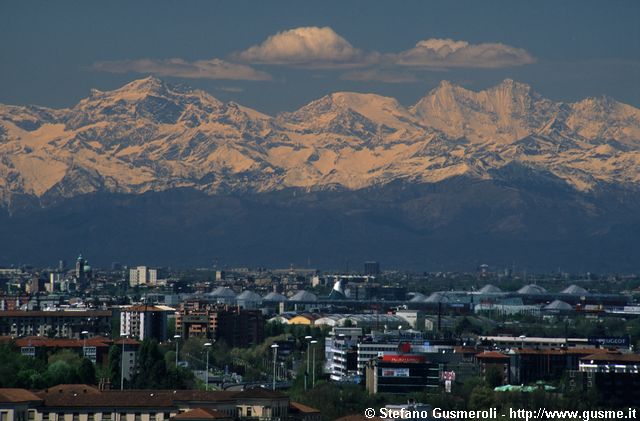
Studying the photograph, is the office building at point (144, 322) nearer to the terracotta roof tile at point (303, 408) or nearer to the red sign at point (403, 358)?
the red sign at point (403, 358)

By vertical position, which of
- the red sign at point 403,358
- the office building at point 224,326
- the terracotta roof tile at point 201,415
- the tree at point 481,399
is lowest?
the tree at point 481,399

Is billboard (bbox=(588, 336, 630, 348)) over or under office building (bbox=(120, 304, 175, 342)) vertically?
under

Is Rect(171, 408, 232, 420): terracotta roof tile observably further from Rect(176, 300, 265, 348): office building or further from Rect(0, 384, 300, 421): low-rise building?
Rect(176, 300, 265, 348): office building

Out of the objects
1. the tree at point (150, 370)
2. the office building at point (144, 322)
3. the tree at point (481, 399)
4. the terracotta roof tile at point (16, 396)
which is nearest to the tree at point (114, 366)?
the tree at point (150, 370)

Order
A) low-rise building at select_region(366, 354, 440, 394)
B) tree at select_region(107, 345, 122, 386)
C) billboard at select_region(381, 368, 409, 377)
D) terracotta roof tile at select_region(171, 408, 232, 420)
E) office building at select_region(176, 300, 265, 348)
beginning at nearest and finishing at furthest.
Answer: terracotta roof tile at select_region(171, 408, 232, 420), tree at select_region(107, 345, 122, 386), low-rise building at select_region(366, 354, 440, 394), billboard at select_region(381, 368, 409, 377), office building at select_region(176, 300, 265, 348)

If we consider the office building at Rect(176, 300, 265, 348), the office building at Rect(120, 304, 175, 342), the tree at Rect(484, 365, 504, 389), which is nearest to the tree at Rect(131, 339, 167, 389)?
the tree at Rect(484, 365, 504, 389)

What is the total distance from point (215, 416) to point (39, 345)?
4925 centimetres

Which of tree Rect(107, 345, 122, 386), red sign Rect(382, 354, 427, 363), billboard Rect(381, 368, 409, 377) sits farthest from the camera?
red sign Rect(382, 354, 427, 363)

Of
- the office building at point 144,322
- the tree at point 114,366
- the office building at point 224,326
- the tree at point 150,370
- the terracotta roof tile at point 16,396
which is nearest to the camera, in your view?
the terracotta roof tile at point 16,396

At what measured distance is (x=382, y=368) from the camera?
339 ft

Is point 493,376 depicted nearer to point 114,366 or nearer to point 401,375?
point 401,375

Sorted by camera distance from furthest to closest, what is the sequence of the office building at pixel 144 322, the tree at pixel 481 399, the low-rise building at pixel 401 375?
1. the office building at pixel 144 322
2. the low-rise building at pixel 401 375
3. the tree at pixel 481 399

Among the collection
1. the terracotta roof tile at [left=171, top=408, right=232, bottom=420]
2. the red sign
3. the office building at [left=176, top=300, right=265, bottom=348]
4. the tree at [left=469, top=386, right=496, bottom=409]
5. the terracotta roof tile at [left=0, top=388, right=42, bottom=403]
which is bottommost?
the tree at [left=469, top=386, right=496, bottom=409]

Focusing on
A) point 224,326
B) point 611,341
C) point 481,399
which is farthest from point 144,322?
point 481,399
